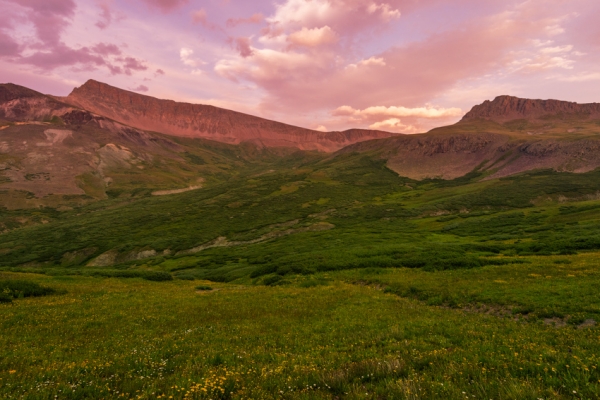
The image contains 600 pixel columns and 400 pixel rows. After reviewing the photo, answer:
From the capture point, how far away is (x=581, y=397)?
6449 mm

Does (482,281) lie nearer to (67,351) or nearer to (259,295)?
(259,295)

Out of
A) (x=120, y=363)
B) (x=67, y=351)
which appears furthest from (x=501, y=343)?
(x=67, y=351)

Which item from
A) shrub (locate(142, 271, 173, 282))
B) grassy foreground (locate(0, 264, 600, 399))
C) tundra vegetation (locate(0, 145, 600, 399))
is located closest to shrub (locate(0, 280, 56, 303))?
tundra vegetation (locate(0, 145, 600, 399))

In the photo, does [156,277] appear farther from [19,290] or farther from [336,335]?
[336,335]

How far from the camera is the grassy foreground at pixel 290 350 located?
755cm

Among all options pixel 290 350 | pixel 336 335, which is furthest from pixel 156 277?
pixel 290 350

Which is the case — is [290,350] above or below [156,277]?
above

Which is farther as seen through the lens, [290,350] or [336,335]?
[336,335]

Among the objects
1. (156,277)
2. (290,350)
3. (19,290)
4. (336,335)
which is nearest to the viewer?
(290,350)

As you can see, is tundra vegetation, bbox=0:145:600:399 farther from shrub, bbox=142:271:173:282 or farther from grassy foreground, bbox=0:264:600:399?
shrub, bbox=142:271:173:282

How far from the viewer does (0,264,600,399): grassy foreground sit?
755cm

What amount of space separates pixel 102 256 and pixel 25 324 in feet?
399

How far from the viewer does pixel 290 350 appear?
1230cm

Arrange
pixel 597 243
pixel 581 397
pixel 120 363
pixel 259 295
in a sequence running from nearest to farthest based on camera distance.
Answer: pixel 581 397, pixel 120 363, pixel 259 295, pixel 597 243
